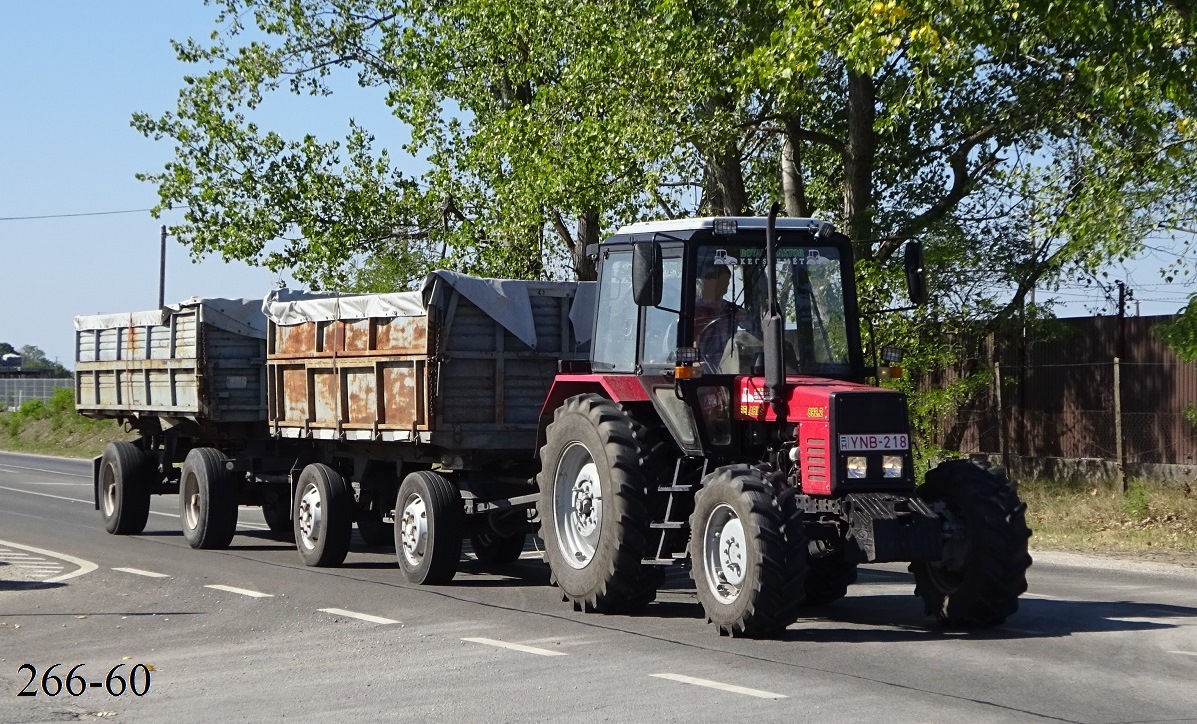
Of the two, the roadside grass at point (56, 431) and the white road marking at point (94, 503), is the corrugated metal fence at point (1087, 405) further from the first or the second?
the roadside grass at point (56, 431)

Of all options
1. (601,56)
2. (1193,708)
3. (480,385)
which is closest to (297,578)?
(480,385)

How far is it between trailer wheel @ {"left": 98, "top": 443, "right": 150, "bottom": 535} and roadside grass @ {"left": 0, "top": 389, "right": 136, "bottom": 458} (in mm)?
26796

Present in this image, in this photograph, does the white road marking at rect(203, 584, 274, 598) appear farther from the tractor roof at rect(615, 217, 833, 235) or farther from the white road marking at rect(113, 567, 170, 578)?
the tractor roof at rect(615, 217, 833, 235)

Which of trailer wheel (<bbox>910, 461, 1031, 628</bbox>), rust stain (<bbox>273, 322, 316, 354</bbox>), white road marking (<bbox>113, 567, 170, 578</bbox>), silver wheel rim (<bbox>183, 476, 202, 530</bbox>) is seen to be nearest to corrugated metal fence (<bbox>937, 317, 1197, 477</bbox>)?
trailer wheel (<bbox>910, 461, 1031, 628</bbox>)

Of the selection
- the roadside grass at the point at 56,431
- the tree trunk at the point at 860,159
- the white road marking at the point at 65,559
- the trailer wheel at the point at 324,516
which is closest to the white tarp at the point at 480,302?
the trailer wheel at the point at 324,516

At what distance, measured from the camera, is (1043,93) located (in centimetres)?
2064

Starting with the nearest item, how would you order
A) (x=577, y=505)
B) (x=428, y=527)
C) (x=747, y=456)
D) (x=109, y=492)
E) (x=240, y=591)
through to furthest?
(x=747, y=456) → (x=577, y=505) → (x=240, y=591) → (x=428, y=527) → (x=109, y=492)

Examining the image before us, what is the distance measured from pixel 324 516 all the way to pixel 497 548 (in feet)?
5.43

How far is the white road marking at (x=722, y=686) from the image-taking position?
8461 millimetres

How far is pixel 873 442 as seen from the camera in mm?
10539

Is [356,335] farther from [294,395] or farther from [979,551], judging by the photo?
[979,551]

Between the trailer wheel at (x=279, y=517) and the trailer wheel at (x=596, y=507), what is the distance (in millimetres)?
6072

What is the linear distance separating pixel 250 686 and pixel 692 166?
1520cm

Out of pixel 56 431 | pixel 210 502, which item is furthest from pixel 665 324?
pixel 56 431
